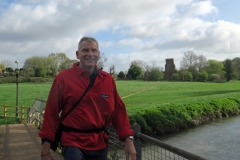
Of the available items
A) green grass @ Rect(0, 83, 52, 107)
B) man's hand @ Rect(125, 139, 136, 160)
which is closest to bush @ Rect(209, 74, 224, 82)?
green grass @ Rect(0, 83, 52, 107)

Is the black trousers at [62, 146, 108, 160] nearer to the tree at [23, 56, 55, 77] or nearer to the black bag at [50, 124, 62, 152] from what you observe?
the black bag at [50, 124, 62, 152]

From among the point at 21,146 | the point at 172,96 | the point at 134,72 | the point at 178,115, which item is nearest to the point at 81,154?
the point at 21,146

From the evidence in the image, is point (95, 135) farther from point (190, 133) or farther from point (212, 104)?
point (212, 104)

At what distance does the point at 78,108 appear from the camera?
2.60 metres

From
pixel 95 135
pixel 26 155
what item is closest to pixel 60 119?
pixel 95 135

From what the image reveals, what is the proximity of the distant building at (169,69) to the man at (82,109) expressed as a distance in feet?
353

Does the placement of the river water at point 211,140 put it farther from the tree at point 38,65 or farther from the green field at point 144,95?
the tree at point 38,65

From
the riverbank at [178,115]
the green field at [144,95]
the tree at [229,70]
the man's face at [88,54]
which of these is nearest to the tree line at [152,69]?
the tree at [229,70]

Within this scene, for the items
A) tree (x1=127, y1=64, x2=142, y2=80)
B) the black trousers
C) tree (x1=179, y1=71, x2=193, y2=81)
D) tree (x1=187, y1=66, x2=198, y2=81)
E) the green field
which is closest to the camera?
the black trousers

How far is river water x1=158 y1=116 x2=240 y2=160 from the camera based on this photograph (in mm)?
13938

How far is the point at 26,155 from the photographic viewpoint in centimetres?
909

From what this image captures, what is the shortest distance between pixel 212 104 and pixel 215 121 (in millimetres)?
3922

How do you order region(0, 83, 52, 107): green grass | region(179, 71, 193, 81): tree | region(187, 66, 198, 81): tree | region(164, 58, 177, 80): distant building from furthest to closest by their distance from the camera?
region(164, 58, 177, 80): distant building < region(187, 66, 198, 81): tree < region(179, 71, 193, 81): tree < region(0, 83, 52, 107): green grass

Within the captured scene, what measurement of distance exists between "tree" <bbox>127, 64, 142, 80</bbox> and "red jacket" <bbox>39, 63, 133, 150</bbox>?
9463 cm
